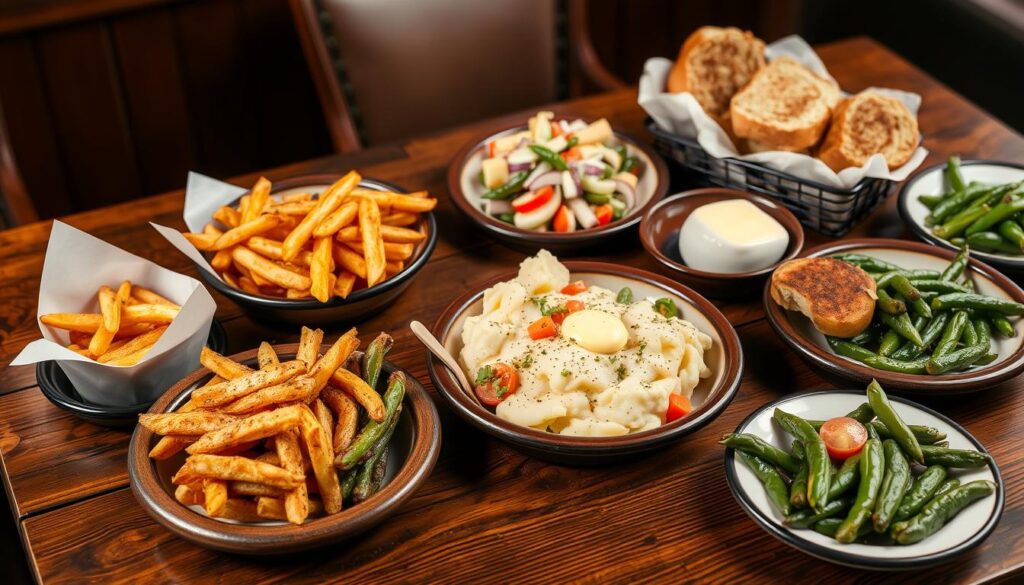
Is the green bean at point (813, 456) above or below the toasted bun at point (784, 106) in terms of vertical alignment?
below

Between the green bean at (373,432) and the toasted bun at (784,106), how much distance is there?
4.11ft

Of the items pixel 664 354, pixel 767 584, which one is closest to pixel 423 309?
pixel 664 354

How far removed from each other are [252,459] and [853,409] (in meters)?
1.10

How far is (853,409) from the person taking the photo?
72.3 inches

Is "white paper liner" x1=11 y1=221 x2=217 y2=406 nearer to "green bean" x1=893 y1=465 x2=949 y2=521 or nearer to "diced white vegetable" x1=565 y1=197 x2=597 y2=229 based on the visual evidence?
"diced white vegetable" x1=565 y1=197 x2=597 y2=229

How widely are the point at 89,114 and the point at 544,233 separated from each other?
2520mm

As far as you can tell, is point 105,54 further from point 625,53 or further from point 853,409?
Answer: point 853,409

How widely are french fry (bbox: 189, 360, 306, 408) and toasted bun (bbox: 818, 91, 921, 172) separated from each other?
58.8 inches

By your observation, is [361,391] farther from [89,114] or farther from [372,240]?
[89,114]

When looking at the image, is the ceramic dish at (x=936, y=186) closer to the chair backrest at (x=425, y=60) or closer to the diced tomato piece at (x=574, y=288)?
the diced tomato piece at (x=574, y=288)

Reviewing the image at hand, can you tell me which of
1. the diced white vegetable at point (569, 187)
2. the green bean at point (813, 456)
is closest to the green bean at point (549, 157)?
the diced white vegetable at point (569, 187)

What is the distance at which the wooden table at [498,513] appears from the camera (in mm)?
1669

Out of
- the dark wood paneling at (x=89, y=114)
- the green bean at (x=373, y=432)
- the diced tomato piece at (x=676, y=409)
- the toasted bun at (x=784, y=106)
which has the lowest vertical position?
the dark wood paneling at (x=89, y=114)

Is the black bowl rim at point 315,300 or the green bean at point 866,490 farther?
the black bowl rim at point 315,300
